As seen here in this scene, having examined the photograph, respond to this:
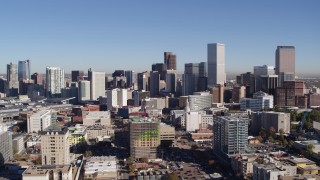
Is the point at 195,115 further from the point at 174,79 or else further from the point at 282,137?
the point at 174,79

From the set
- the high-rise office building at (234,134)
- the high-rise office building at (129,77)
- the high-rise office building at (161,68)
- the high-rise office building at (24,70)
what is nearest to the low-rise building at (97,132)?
the high-rise office building at (234,134)

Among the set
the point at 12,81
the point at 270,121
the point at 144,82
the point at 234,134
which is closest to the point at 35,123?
the point at 234,134

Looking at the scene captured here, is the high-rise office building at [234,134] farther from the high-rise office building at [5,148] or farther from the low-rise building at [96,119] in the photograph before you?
the low-rise building at [96,119]

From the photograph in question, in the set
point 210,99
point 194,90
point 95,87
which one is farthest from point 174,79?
point 210,99

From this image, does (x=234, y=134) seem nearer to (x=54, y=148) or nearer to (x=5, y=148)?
(x=54, y=148)

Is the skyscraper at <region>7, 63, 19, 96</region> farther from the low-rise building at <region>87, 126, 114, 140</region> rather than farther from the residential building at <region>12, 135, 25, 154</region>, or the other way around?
the residential building at <region>12, 135, 25, 154</region>

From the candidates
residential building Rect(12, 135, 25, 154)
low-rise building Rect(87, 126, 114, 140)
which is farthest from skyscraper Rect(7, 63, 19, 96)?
residential building Rect(12, 135, 25, 154)
